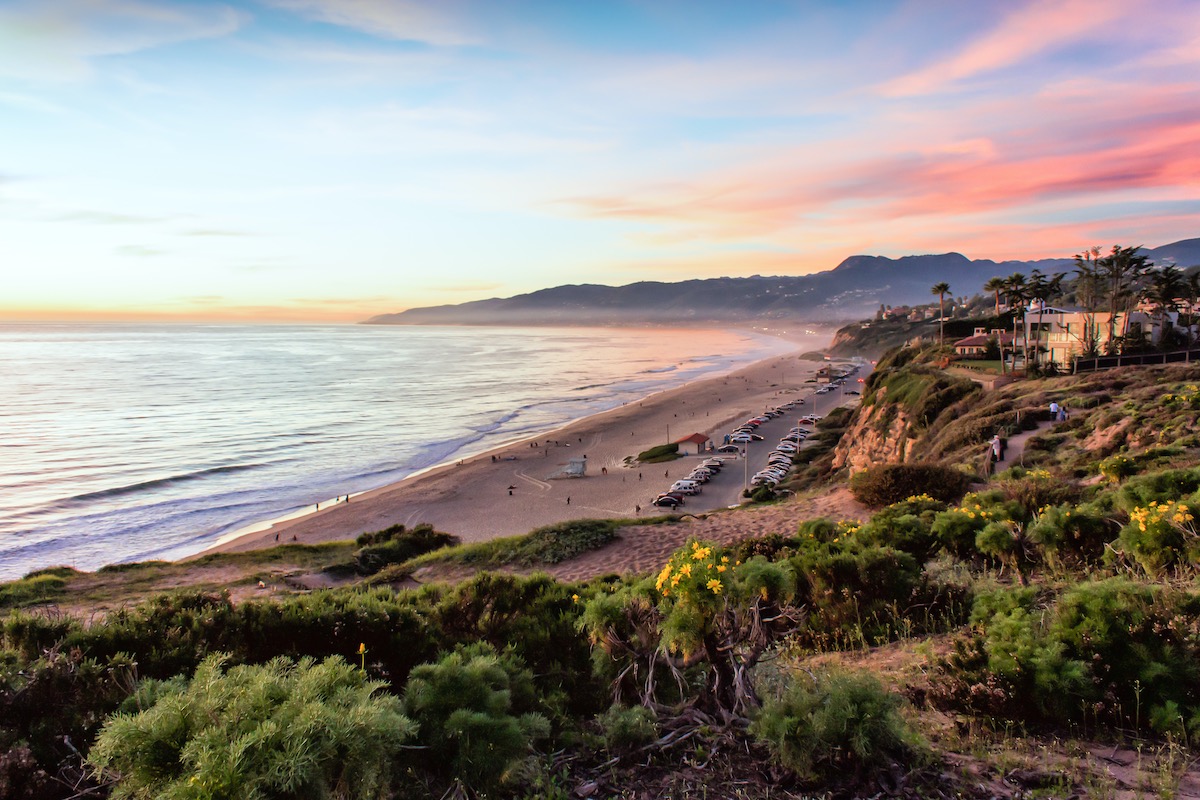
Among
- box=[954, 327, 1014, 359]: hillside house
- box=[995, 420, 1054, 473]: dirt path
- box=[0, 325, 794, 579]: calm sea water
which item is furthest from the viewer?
box=[954, 327, 1014, 359]: hillside house

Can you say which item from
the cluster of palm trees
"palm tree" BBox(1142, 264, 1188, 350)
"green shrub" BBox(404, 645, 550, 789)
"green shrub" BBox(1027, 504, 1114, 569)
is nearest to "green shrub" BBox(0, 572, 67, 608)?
"green shrub" BBox(404, 645, 550, 789)

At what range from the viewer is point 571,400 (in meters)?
68.6

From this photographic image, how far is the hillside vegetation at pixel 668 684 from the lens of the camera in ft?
10.5

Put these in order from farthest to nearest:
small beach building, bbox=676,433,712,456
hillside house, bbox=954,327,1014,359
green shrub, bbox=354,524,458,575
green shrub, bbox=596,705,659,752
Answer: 1. hillside house, bbox=954,327,1014,359
2. small beach building, bbox=676,433,712,456
3. green shrub, bbox=354,524,458,575
4. green shrub, bbox=596,705,659,752

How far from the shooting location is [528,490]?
112 feet

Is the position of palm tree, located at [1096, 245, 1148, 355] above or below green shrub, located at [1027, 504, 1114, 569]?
above

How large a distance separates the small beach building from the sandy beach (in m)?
2.34

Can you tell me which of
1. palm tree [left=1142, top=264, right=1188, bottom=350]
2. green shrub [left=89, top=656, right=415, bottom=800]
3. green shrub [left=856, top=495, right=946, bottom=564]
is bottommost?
green shrub [left=856, top=495, right=946, bottom=564]

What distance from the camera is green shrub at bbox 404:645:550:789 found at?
367cm

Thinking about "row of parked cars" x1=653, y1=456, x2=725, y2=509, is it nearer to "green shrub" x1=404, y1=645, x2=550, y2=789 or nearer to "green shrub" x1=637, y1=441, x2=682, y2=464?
"green shrub" x1=637, y1=441, x2=682, y2=464

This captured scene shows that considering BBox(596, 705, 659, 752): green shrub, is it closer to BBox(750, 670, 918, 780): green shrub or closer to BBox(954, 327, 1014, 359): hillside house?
BBox(750, 670, 918, 780): green shrub

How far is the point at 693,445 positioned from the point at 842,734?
130ft

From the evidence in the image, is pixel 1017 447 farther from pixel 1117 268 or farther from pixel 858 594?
pixel 1117 268

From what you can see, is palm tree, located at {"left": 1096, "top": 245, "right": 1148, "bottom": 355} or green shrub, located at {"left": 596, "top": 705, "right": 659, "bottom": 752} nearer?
green shrub, located at {"left": 596, "top": 705, "right": 659, "bottom": 752}
